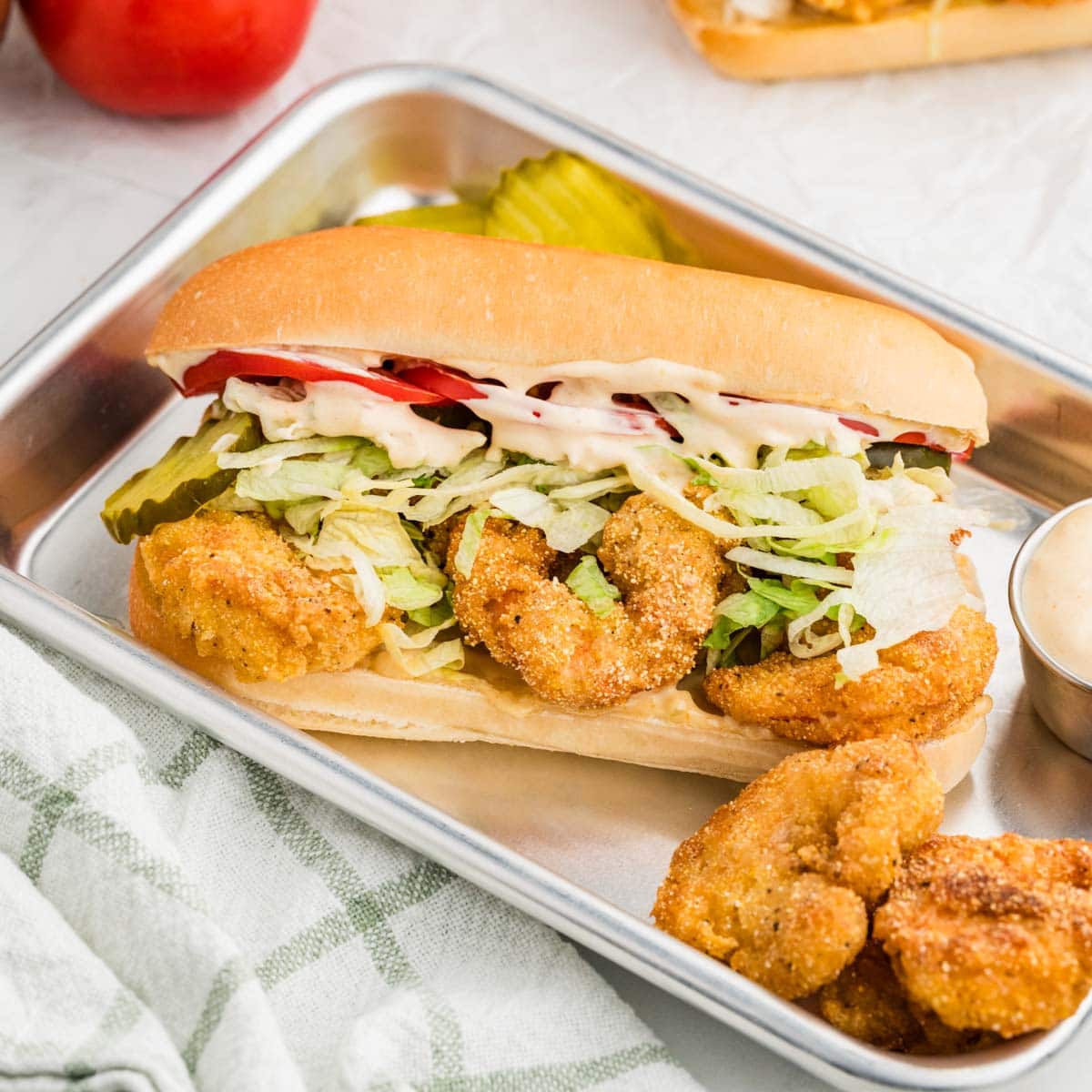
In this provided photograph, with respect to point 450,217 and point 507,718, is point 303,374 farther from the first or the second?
point 450,217

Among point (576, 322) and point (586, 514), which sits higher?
point (576, 322)

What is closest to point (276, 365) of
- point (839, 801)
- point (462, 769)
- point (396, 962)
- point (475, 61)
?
point (462, 769)

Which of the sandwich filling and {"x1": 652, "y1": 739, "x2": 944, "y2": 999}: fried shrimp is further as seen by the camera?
the sandwich filling

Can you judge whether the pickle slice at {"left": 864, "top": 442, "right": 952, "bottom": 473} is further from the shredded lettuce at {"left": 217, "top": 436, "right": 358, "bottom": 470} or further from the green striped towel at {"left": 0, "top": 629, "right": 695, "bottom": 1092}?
the green striped towel at {"left": 0, "top": 629, "right": 695, "bottom": 1092}

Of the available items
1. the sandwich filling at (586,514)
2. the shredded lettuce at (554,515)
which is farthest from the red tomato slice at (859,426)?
the shredded lettuce at (554,515)

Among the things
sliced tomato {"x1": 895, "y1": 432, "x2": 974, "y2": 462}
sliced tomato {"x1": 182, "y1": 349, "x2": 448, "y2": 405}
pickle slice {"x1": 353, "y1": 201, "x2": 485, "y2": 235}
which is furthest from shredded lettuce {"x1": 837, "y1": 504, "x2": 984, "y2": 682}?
pickle slice {"x1": 353, "y1": 201, "x2": 485, "y2": 235}

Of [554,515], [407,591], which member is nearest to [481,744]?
[407,591]
